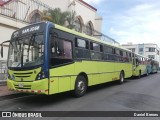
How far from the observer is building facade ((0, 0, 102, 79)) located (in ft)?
49.9

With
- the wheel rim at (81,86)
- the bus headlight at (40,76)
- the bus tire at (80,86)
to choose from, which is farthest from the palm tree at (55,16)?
the bus headlight at (40,76)

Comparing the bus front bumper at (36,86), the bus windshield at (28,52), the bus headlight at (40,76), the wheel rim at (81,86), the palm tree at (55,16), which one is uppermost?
the palm tree at (55,16)

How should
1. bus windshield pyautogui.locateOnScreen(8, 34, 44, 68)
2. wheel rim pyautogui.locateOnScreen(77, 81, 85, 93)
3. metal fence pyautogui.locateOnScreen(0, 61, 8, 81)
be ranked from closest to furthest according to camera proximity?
bus windshield pyautogui.locateOnScreen(8, 34, 44, 68), wheel rim pyautogui.locateOnScreen(77, 81, 85, 93), metal fence pyautogui.locateOnScreen(0, 61, 8, 81)

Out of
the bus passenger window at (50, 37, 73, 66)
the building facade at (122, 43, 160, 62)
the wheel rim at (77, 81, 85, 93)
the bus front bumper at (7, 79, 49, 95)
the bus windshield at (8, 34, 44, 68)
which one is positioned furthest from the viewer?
the building facade at (122, 43, 160, 62)

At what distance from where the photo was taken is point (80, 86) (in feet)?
33.1

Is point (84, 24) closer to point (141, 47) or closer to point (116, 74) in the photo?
point (116, 74)

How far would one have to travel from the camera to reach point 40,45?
8148 mm

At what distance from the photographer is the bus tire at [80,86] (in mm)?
9789

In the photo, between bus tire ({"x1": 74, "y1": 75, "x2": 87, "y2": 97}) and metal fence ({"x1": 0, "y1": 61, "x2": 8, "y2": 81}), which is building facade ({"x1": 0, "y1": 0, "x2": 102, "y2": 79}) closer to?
metal fence ({"x1": 0, "y1": 61, "x2": 8, "y2": 81})

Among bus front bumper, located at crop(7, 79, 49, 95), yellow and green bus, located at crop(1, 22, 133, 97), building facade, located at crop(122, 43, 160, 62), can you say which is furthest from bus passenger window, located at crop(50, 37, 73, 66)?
building facade, located at crop(122, 43, 160, 62)

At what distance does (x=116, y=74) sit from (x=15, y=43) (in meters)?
8.16

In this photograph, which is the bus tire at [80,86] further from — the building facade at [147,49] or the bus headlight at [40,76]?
the building facade at [147,49]

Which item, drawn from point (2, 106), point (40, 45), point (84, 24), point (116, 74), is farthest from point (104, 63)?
point (84, 24)

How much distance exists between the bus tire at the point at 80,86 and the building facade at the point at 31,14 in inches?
221
